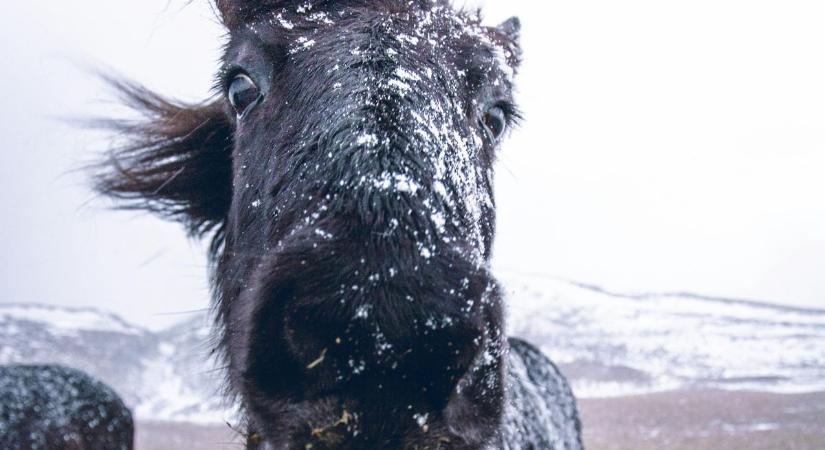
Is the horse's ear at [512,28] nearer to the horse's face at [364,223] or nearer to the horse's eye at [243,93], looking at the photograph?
the horse's face at [364,223]

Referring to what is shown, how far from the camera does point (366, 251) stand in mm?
1207

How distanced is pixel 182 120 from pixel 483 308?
2.67 meters

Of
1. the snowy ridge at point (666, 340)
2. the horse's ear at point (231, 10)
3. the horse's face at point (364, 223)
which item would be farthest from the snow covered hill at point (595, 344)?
the horse's face at point (364, 223)

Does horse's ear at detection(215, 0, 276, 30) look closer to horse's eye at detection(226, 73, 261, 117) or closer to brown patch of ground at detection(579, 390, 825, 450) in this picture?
horse's eye at detection(226, 73, 261, 117)

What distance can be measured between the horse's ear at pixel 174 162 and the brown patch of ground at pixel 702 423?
505 centimetres

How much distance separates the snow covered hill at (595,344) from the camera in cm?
1889

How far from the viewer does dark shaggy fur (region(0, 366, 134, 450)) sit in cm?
352

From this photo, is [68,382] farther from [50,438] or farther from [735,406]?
[735,406]

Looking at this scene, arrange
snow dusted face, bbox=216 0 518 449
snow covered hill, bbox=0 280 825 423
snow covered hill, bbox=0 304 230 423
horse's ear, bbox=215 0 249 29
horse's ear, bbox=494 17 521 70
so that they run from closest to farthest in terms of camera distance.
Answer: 1. snow dusted face, bbox=216 0 518 449
2. horse's ear, bbox=215 0 249 29
3. horse's ear, bbox=494 17 521 70
4. snow covered hill, bbox=0 280 825 423
5. snow covered hill, bbox=0 304 230 423

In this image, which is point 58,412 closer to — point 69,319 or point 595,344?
point 595,344

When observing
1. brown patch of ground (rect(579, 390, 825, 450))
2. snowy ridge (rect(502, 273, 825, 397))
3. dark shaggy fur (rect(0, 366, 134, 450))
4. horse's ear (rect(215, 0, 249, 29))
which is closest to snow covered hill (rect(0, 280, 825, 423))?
snowy ridge (rect(502, 273, 825, 397))

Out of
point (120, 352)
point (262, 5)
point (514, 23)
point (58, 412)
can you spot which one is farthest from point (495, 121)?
point (120, 352)

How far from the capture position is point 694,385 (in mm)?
17953

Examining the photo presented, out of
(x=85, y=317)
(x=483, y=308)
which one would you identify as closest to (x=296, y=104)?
(x=483, y=308)
